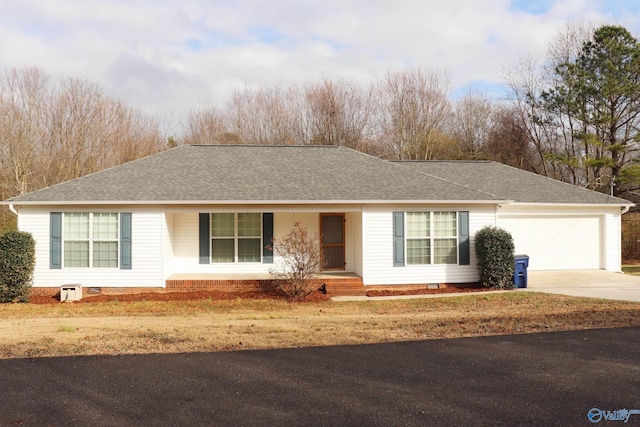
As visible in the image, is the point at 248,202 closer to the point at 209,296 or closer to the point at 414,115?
the point at 209,296

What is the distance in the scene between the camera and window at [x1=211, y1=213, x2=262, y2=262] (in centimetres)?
1454

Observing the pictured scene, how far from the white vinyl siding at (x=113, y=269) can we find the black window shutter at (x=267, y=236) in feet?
9.95

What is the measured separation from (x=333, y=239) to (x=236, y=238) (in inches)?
118

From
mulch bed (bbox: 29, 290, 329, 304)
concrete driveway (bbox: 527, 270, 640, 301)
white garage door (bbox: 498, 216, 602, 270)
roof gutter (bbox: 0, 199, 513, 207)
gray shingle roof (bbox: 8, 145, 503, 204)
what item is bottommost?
mulch bed (bbox: 29, 290, 329, 304)

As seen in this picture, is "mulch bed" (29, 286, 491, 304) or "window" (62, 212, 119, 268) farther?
"window" (62, 212, 119, 268)

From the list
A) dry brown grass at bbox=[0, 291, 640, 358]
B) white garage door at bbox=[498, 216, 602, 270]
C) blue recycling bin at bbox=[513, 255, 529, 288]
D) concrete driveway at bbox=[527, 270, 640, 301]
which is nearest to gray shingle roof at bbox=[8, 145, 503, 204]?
blue recycling bin at bbox=[513, 255, 529, 288]

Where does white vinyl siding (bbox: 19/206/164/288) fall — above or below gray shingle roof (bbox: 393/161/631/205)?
below

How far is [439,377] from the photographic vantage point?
224 inches

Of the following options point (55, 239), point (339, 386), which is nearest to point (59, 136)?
point (55, 239)

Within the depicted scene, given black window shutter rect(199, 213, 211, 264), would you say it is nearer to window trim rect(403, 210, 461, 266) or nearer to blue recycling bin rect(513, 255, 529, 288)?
window trim rect(403, 210, 461, 266)

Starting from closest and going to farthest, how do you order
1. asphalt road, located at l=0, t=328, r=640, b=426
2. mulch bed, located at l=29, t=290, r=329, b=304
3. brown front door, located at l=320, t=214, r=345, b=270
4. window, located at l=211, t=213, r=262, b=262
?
asphalt road, located at l=0, t=328, r=640, b=426 → mulch bed, located at l=29, t=290, r=329, b=304 → window, located at l=211, t=213, r=262, b=262 → brown front door, located at l=320, t=214, r=345, b=270

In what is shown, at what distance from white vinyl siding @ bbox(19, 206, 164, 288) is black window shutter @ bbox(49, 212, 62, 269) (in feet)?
0.38

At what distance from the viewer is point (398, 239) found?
13320mm

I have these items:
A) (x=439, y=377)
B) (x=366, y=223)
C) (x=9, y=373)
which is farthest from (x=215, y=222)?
(x=439, y=377)
